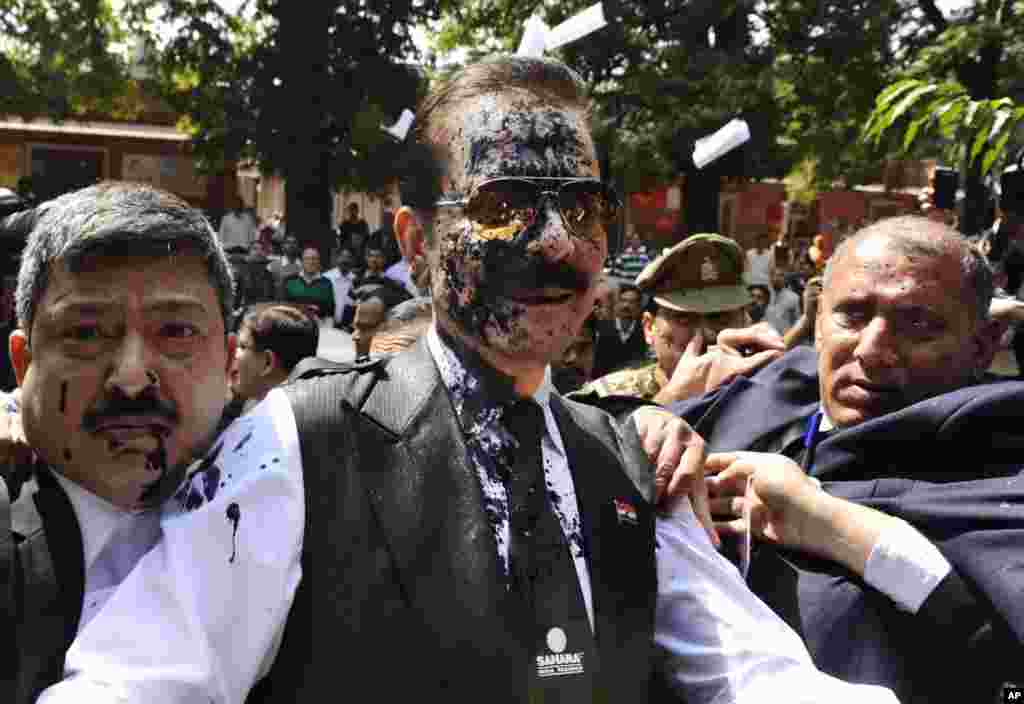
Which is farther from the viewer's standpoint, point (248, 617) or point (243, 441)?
point (243, 441)

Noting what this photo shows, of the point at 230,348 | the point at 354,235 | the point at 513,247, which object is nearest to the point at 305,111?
the point at 354,235

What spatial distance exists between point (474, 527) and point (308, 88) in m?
17.1

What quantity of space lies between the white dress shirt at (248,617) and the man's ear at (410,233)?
1.23 feet

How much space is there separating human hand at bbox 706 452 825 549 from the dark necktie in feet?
1.97

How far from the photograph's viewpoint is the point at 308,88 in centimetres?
1791

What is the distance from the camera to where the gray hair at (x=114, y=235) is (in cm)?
185

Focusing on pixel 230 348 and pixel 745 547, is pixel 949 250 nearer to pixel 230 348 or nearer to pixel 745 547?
pixel 745 547

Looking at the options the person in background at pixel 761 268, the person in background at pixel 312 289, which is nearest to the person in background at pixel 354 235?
the person in background at pixel 312 289

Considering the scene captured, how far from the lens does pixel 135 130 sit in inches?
1129

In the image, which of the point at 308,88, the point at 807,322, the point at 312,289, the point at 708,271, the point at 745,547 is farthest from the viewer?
the point at 308,88

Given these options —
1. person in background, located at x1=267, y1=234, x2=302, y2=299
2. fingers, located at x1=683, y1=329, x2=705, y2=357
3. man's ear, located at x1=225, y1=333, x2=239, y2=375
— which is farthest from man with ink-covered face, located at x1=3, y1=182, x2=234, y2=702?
person in background, located at x1=267, y1=234, x2=302, y2=299

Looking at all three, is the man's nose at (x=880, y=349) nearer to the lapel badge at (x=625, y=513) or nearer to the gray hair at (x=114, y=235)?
the lapel badge at (x=625, y=513)

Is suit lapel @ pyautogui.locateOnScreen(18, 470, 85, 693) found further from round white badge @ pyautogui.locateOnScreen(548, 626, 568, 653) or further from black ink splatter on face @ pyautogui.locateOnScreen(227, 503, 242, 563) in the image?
round white badge @ pyautogui.locateOnScreen(548, 626, 568, 653)

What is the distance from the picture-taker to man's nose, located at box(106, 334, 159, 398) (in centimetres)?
181
